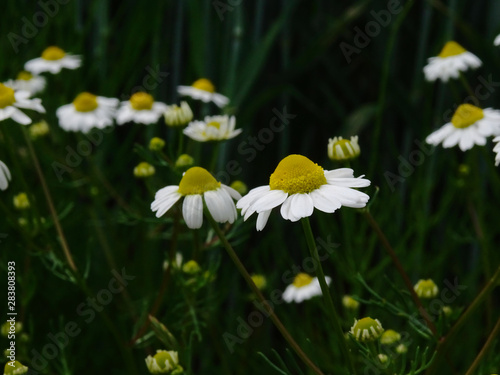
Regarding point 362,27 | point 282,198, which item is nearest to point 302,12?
point 362,27

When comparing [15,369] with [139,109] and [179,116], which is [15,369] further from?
[139,109]

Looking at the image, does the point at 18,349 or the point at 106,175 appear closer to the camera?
the point at 18,349

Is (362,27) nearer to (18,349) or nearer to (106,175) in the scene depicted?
(106,175)

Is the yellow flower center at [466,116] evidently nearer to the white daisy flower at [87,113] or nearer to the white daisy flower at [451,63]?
the white daisy flower at [451,63]

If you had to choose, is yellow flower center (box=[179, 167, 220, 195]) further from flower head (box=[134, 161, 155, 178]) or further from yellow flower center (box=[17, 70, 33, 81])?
yellow flower center (box=[17, 70, 33, 81])
